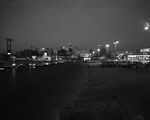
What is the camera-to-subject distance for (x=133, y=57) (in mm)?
50531

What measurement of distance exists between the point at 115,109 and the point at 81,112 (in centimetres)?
147

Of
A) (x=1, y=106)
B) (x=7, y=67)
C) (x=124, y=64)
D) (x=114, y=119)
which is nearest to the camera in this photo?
(x=114, y=119)

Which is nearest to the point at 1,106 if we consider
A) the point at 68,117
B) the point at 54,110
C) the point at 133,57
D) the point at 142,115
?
the point at 54,110

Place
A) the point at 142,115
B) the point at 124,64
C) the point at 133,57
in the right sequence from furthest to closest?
the point at 133,57 < the point at 124,64 < the point at 142,115

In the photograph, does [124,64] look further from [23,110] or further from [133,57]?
[23,110]

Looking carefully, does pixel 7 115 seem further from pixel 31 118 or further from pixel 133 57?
pixel 133 57

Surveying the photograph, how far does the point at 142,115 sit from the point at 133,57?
49.1 meters

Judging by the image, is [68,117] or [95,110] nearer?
[68,117]

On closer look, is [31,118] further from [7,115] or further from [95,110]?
[95,110]

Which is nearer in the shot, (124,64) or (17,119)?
(17,119)

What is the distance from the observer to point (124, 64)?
4200 centimetres

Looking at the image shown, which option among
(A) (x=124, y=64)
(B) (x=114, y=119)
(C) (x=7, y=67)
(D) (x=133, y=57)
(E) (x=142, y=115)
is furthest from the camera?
(D) (x=133, y=57)

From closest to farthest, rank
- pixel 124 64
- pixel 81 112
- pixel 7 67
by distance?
pixel 81 112 → pixel 7 67 → pixel 124 64

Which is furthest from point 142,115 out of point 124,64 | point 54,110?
point 124,64
